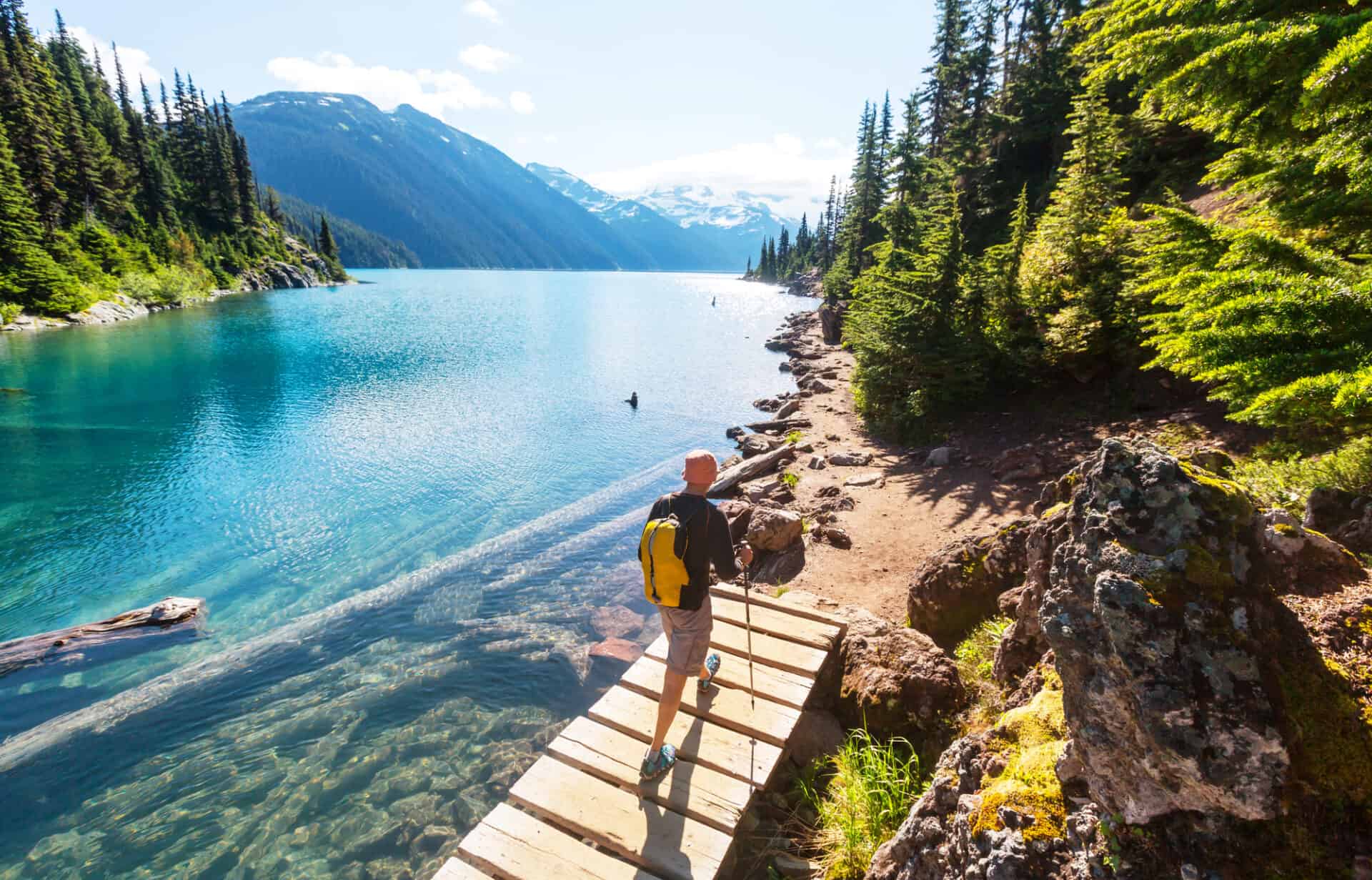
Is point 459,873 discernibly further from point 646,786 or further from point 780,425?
point 780,425

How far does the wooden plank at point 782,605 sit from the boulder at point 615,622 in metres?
3.72

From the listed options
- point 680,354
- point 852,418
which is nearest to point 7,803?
point 852,418

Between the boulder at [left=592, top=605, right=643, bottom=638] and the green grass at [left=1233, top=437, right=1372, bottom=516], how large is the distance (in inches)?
385

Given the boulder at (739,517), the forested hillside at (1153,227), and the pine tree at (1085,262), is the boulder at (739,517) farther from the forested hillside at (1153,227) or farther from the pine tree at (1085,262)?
the pine tree at (1085,262)

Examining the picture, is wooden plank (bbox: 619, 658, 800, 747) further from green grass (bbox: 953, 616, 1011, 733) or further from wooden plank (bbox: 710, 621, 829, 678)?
green grass (bbox: 953, 616, 1011, 733)

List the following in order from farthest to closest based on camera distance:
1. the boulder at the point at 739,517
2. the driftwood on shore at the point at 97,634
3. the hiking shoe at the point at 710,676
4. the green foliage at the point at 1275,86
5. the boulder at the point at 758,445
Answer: the boulder at the point at 758,445 → the boulder at the point at 739,517 → the driftwood on shore at the point at 97,634 → the hiking shoe at the point at 710,676 → the green foliage at the point at 1275,86

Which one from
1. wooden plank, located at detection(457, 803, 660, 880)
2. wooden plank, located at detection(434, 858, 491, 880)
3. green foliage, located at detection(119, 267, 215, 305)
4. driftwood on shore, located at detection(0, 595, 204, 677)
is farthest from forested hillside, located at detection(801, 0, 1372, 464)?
green foliage, located at detection(119, 267, 215, 305)

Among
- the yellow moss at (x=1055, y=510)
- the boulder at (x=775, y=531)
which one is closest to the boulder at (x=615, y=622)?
the boulder at (x=775, y=531)

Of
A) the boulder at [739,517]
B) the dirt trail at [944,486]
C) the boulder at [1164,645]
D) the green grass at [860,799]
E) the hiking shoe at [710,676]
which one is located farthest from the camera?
the boulder at [739,517]

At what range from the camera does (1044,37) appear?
41.8 meters

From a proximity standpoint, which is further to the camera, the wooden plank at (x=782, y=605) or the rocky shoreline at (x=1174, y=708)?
the wooden plank at (x=782, y=605)

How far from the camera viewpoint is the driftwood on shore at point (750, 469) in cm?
1886

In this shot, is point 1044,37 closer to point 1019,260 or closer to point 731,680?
point 1019,260

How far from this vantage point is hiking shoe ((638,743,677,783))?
5641mm
